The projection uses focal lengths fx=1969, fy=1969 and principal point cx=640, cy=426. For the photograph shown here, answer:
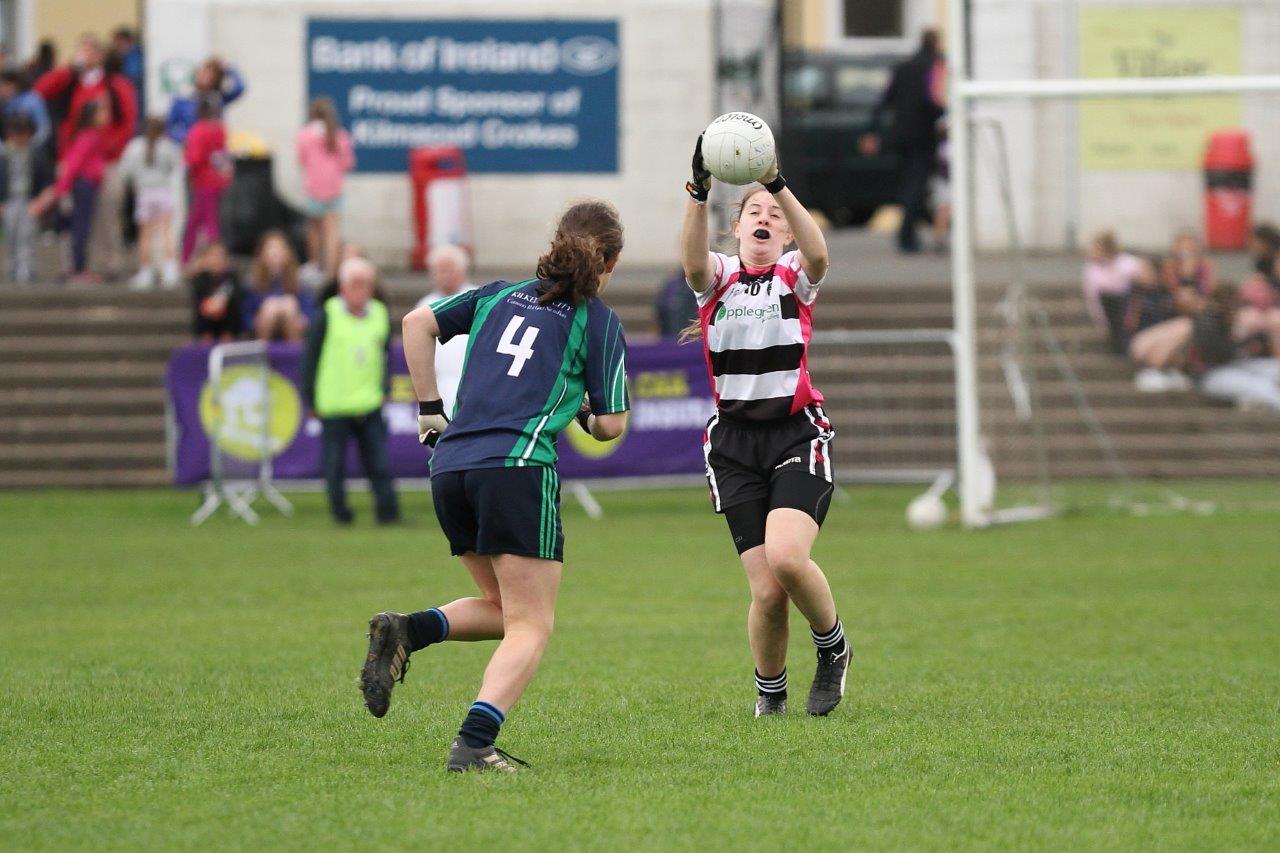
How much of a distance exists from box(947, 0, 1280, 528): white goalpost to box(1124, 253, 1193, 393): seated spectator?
9.92 feet

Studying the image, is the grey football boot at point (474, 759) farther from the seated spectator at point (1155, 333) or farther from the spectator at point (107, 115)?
the spectator at point (107, 115)

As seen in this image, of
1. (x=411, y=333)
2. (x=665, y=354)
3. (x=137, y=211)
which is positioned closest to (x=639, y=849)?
(x=411, y=333)

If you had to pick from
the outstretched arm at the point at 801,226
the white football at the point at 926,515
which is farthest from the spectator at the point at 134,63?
the outstretched arm at the point at 801,226

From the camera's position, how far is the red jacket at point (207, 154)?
→ 70.2 ft

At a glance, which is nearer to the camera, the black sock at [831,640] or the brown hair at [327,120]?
the black sock at [831,640]

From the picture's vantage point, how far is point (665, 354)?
17.0 meters

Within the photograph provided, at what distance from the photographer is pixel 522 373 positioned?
6.40 meters

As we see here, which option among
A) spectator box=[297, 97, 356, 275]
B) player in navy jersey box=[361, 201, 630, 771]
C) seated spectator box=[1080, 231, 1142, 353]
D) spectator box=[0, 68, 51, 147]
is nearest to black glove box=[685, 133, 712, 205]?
player in navy jersey box=[361, 201, 630, 771]

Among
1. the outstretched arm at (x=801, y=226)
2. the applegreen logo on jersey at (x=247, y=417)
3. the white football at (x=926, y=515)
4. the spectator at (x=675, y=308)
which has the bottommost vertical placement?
the white football at (x=926, y=515)

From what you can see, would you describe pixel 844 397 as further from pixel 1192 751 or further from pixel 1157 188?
pixel 1192 751

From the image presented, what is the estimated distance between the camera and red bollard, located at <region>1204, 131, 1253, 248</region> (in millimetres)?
20375

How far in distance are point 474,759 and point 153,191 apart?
16342mm

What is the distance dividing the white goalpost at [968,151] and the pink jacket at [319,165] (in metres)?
8.75

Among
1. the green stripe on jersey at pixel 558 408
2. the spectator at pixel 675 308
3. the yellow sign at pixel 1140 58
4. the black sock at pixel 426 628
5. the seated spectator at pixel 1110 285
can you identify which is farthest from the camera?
the yellow sign at pixel 1140 58
